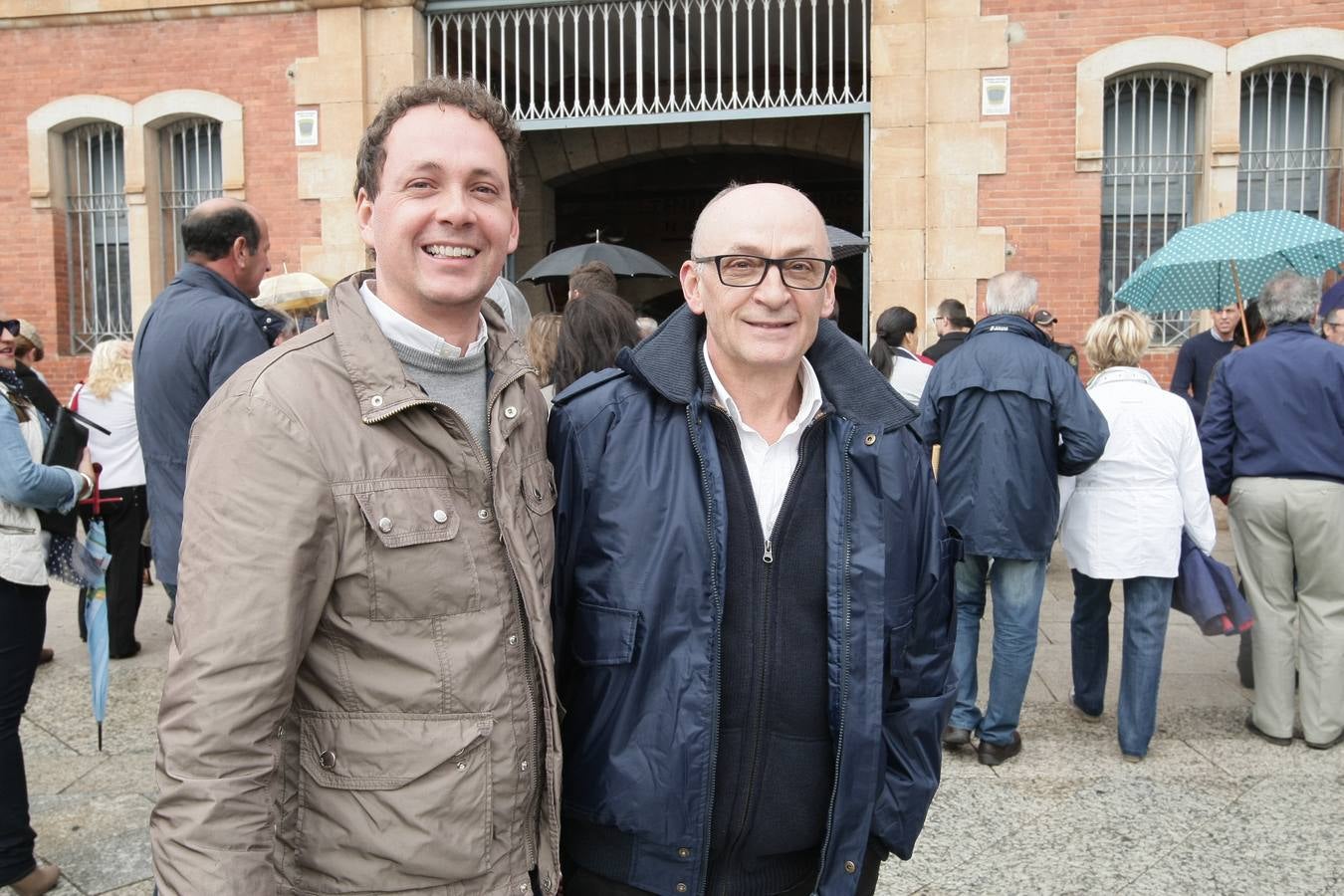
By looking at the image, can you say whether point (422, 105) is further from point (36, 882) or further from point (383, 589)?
point (36, 882)

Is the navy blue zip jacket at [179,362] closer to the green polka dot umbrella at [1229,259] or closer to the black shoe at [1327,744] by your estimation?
the black shoe at [1327,744]

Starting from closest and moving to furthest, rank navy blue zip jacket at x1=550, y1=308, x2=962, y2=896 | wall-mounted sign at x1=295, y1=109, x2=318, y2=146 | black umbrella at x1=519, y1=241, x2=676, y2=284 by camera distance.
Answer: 1. navy blue zip jacket at x1=550, y1=308, x2=962, y2=896
2. black umbrella at x1=519, y1=241, x2=676, y2=284
3. wall-mounted sign at x1=295, y1=109, x2=318, y2=146

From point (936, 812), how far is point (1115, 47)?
7147 millimetres

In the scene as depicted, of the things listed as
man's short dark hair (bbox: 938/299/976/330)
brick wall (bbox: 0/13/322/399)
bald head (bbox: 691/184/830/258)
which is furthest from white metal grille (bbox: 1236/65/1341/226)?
bald head (bbox: 691/184/830/258)

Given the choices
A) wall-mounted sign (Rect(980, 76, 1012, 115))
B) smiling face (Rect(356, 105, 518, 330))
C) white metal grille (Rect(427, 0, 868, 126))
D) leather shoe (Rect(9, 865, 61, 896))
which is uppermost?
white metal grille (Rect(427, 0, 868, 126))

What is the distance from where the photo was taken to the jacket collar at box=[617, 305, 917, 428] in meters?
2.04

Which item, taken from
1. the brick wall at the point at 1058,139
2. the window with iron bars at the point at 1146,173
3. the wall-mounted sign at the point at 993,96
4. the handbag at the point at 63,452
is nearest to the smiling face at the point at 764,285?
the handbag at the point at 63,452

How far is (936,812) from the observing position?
412 centimetres

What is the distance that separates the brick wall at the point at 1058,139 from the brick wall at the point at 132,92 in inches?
247

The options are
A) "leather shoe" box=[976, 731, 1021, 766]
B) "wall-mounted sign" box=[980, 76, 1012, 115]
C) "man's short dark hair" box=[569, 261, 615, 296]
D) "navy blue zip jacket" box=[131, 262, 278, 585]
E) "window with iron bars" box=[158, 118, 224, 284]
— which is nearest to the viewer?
"navy blue zip jacket" box=[131, 262, 278, 585]

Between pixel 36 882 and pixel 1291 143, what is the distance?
10.2 m

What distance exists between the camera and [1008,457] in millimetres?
4543

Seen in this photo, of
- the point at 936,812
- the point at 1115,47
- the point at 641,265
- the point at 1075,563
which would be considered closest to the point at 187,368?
the point at 936,812

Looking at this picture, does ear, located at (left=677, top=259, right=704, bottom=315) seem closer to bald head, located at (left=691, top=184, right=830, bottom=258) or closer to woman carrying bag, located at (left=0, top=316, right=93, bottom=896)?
bald head, located at (left=691, top=184, right=830, bottom=258)
